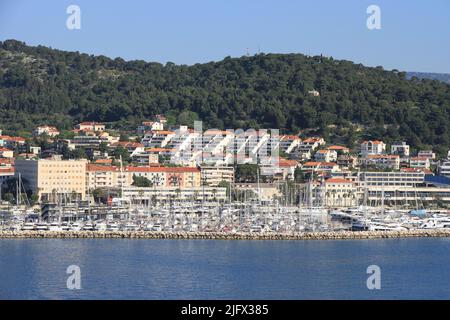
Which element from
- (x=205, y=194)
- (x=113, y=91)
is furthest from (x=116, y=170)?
(x=113, y=91)

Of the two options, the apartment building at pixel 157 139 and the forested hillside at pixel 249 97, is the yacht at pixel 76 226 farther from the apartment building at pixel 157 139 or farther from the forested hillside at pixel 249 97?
the forested hillside at pixel 249 97

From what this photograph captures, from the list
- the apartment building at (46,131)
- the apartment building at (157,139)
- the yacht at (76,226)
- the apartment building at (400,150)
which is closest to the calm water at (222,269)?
the yacht at (76,226)

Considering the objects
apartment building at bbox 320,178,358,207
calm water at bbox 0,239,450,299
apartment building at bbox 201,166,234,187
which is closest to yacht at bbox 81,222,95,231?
calm water at bbox 0,239,450,299

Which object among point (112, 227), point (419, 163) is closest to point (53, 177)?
point (112, 227)

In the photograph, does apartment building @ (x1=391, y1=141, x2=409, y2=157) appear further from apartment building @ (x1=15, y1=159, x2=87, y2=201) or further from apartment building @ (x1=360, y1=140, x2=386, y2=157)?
apartment building @ (x1=15, y1=159, x2=87, y2=201)

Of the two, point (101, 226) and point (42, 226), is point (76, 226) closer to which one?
point (101, 226)
